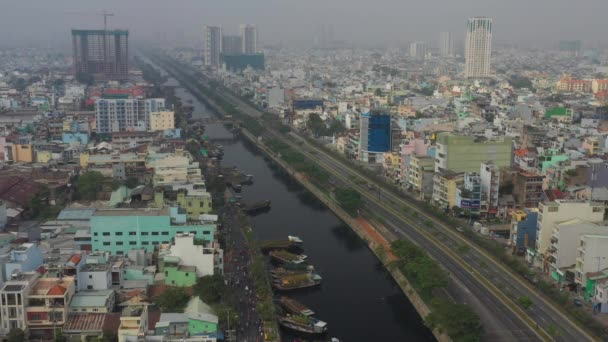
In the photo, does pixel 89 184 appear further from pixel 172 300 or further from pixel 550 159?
pixel 550 159

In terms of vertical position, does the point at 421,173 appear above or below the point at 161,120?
below

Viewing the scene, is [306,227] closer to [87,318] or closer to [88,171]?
[88,171]

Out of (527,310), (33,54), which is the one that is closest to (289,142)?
(527,310)

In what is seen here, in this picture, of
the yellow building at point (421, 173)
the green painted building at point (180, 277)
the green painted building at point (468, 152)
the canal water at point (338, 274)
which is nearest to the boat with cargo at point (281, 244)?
the canal water at point (338, 274)

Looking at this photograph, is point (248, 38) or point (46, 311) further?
point (248, 38)

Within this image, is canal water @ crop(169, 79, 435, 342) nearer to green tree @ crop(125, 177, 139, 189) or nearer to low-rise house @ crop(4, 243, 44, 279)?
green tree @ crop(125, 177, 139, 189)

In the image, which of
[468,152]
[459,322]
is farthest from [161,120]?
[459,322]

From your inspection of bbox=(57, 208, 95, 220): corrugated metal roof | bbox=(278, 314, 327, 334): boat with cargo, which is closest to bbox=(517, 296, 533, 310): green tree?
Answer: bbox=(278, 314, 327, 334): boat with cargo
